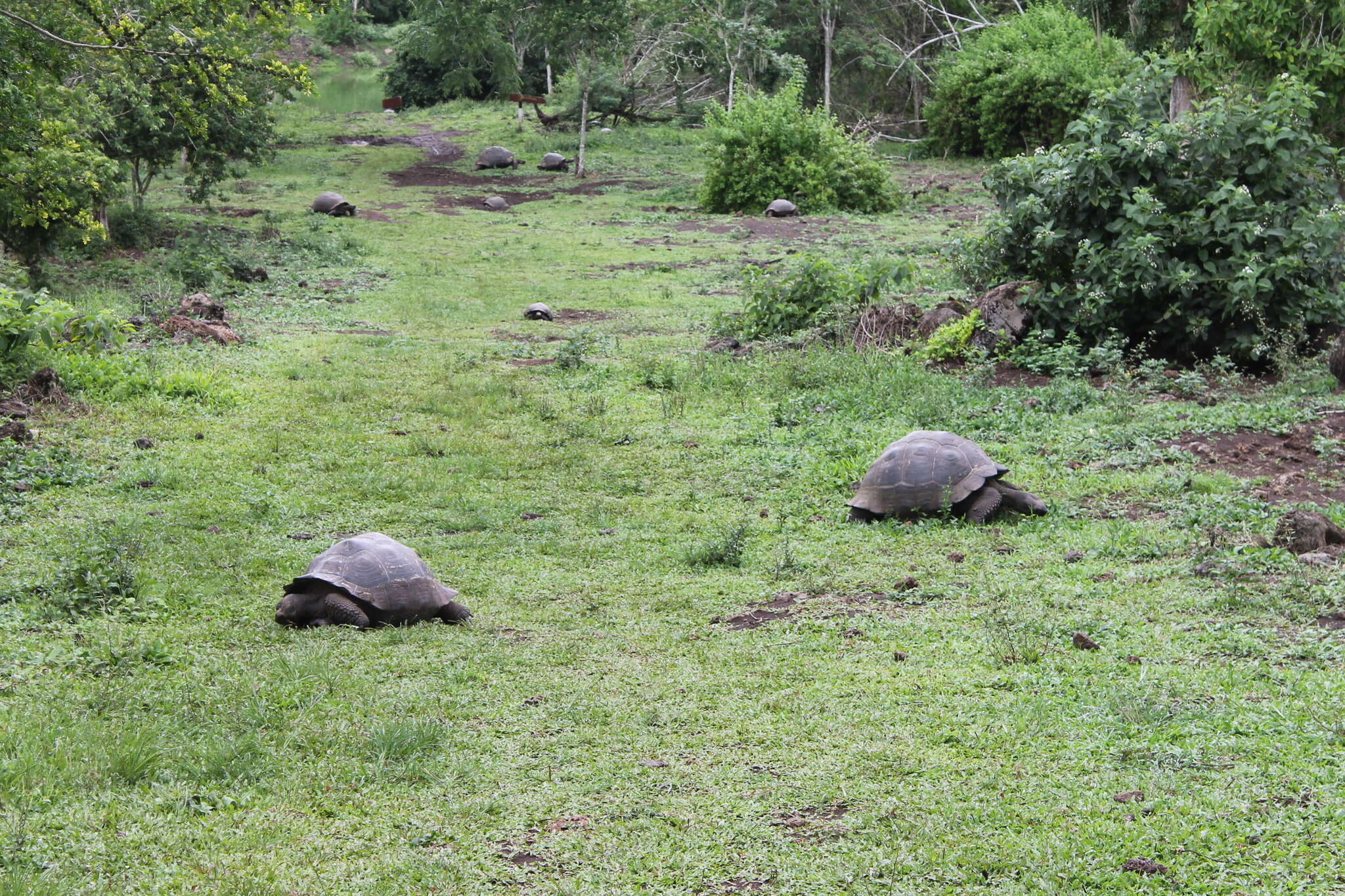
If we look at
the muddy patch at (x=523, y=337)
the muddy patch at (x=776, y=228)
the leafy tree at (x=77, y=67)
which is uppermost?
the leafy tree at (x=77, y=67)

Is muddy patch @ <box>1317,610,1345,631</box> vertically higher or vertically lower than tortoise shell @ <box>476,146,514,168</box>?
lower

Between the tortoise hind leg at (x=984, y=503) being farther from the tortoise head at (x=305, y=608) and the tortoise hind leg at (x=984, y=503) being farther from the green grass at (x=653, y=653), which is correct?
the tortoise head at (x=305, y=608)

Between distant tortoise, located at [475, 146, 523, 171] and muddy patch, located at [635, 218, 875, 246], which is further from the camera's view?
distant tortoise, located at [475, 146, 523, 171]

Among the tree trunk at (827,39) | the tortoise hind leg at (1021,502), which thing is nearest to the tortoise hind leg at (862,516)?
the tortoise hind leg at (1021,502)

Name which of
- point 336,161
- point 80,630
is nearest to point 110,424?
point 80,630

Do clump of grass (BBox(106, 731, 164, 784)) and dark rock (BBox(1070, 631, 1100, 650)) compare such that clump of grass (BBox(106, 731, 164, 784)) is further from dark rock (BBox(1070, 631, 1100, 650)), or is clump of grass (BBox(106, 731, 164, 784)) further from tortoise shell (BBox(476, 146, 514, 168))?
tortoise shell (BBox(476, 146, 514, 168))

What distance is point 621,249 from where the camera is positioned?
21500 mm

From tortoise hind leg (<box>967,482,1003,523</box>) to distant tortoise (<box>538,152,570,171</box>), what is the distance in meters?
25.2

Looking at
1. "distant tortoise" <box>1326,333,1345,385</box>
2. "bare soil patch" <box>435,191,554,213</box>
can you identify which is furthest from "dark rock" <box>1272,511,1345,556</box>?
"bare soil patch" <box>435,191,554,213</box>

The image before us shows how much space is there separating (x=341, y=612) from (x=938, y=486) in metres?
3.74

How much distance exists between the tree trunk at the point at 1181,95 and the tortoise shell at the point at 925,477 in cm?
1038

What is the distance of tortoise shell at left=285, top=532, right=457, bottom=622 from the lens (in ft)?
19.9

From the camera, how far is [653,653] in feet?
19.0

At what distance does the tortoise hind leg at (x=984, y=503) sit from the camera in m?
7.58
